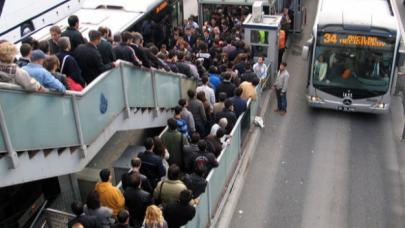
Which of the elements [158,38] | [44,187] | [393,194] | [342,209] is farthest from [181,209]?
[158,38]

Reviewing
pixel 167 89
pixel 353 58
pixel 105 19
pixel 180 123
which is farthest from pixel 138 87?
pixel 353 58

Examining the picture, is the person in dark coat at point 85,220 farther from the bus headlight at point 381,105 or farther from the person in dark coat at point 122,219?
the bus headlight at point 381,105

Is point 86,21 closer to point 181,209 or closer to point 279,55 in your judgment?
point 279,55

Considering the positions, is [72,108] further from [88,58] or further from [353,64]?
[353,64]

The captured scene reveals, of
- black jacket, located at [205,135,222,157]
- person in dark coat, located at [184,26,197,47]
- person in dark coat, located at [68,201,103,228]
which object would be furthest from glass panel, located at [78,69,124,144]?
person in dark coat, located at [184,26,197,47]

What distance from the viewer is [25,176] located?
7.15m

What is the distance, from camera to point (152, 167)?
27.7ft

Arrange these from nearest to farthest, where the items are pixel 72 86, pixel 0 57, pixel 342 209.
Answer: pixel 0 57 → pixel 72 86 → pixel 342 209

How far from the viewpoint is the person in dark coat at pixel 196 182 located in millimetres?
8367

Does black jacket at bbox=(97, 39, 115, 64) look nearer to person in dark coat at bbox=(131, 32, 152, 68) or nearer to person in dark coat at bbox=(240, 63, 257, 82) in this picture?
person in dark coat at bbox=(131, 32, 152, 68)

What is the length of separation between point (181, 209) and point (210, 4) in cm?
1287

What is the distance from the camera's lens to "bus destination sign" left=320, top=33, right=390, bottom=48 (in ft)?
44.3

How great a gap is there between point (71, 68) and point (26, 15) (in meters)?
8.62

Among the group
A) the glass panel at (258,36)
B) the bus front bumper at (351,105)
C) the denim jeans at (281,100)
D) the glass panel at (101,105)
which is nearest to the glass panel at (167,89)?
the glass panel at (101,105)
